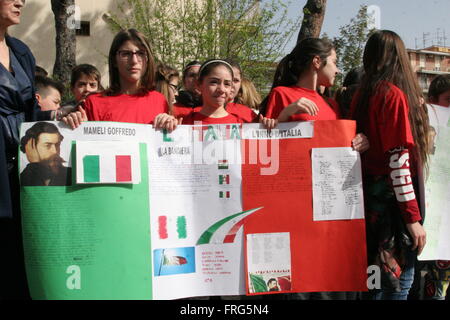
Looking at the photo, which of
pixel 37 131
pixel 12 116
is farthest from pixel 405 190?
A: pixel 12 116

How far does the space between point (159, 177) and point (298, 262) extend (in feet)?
2.98

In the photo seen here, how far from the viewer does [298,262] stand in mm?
2732

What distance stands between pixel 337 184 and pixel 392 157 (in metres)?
0.34

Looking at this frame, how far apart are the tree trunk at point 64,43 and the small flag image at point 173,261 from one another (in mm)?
9034

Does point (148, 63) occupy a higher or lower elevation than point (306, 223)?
higher

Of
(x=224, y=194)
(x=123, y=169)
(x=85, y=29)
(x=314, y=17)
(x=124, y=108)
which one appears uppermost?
(x=85, y=29)

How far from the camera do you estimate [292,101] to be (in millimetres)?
2945

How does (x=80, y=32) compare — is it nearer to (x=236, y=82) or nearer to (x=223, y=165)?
(x=236, y=82)

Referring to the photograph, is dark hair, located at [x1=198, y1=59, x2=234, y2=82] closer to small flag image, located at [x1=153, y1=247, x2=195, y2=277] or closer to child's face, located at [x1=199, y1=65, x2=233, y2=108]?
child's face, located at [x1=199, y1=65, x2=233, y2=108]

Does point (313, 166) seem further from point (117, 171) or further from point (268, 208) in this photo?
point (117, 171)

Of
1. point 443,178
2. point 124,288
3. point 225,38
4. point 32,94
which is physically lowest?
point 124,288

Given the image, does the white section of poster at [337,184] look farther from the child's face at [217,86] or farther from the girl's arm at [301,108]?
the child's face at [217,86]
